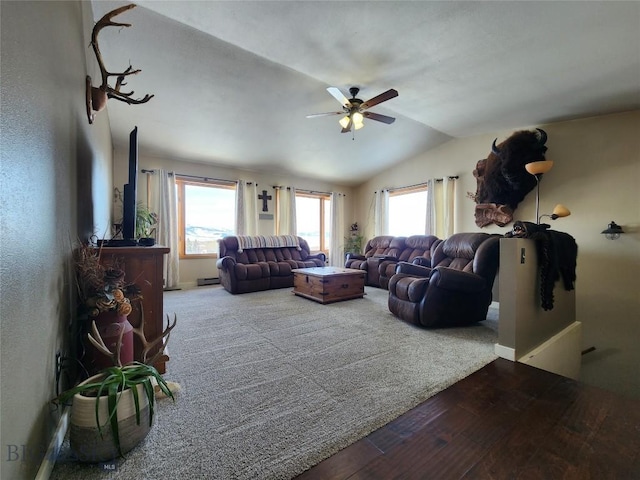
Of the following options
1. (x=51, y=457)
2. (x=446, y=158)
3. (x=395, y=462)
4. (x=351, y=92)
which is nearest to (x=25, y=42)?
(x=51, y=457)

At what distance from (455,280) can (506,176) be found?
2306 mm

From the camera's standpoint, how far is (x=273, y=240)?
5512 millimetres

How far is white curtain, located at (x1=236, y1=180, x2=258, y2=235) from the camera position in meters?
5.71

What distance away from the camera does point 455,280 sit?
2.79m

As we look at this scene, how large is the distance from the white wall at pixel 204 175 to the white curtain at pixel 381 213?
120cm

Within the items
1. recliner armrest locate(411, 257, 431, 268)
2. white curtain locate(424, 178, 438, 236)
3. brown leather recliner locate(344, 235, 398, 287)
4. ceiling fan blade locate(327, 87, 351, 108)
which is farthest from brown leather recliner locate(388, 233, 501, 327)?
white curtain locate(424, 178, 438, 236)

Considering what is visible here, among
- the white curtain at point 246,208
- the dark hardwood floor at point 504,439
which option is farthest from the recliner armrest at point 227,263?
the dark hardwood floor at point 504,439

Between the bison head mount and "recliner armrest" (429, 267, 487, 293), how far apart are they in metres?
2.11

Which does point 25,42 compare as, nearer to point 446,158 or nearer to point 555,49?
point 555,49

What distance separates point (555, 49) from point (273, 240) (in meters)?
4.66

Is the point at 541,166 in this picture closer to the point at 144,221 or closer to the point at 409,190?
the point at 409,190

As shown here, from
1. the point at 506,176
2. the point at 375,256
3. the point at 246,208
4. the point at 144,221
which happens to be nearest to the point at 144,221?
the point at 144,221

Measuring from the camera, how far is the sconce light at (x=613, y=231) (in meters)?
3.35

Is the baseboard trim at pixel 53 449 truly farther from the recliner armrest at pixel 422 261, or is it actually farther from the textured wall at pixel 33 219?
the recliner armrest at pixel 422 261
